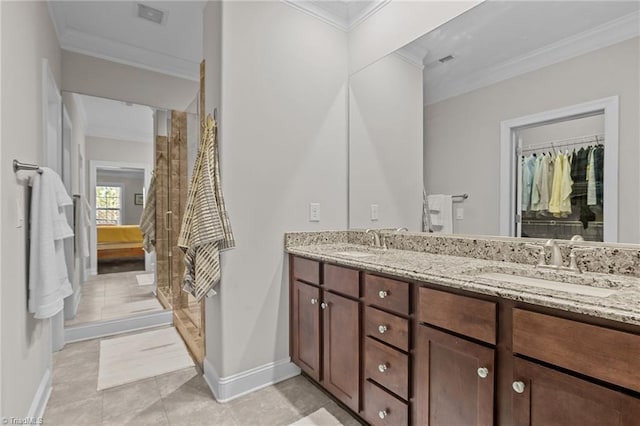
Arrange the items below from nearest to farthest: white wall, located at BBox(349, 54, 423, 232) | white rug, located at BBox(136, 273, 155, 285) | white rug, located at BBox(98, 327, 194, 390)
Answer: white wall, located at BBox(349, 54, 423, 232) < white rug, located at BBox(98, 327, 194, 390) < white rug, located at BBox(136, 273, 155, 285)

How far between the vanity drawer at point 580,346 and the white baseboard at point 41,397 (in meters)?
2.29

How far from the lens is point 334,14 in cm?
245

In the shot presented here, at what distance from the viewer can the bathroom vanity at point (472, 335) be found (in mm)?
864

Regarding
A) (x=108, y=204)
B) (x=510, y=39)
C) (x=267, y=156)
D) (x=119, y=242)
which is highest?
(x=510, y=39)

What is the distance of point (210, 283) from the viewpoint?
1908 millimetres

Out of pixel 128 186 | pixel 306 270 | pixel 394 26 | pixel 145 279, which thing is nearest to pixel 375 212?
pixel 306 270

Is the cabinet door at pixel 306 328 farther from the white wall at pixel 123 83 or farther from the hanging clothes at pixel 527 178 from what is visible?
the white wall at pixel 123 83

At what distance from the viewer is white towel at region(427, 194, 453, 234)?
6.34 ft

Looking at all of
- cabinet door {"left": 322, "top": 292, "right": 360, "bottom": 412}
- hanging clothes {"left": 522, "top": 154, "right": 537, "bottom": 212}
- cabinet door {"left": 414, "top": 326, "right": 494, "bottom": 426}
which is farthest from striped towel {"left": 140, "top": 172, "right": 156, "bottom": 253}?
hanging clothes {"left": 522, "top": 154, "right": 537, "bottom": 212}

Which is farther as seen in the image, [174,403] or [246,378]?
[246,378]

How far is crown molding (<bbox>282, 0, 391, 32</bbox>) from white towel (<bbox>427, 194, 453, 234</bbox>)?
1.41 meters

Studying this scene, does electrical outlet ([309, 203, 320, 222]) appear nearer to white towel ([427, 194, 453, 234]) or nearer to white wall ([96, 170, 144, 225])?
white towel ([427, 194, 453, 234])

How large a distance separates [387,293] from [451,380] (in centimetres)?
42

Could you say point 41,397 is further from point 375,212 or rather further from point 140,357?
point 375,212
